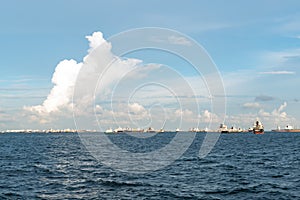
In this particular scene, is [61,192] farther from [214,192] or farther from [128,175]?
[214,192]

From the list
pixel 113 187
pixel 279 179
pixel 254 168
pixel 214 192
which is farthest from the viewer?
pixel 254 168

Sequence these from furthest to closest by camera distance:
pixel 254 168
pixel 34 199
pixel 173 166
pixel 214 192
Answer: pixel 173 166, pixel 254 168, pixel 214 192, pixel 34 199

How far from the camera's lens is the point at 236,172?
63.5 meters

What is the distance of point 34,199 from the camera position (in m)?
43.5

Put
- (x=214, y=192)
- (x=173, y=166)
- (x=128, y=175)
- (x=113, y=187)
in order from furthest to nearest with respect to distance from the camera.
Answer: (x=173, y=166)
(x=128, y=175)
(x=113, y=187)
(x=214, y=192)

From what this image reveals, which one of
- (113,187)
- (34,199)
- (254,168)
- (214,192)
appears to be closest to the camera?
(34,199)

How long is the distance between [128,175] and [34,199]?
2102 cm

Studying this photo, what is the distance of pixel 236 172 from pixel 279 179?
31.0 ft

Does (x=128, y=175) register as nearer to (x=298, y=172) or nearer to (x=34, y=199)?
(x=34, y=199)

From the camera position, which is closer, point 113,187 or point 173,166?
point 113,187

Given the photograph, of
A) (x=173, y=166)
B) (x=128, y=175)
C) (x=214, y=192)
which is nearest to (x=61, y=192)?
(x=128, y=175)

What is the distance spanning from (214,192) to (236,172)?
716 inches

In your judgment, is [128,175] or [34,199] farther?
[128,175]

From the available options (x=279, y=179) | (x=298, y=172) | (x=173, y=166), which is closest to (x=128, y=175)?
(x=173, y=166)
